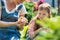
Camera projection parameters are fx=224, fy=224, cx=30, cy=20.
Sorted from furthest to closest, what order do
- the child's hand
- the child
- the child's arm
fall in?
the child's hand
the child's arm
the child

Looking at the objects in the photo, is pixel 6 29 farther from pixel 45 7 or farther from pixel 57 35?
pixel 57 35

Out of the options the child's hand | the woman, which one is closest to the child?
the child's hand

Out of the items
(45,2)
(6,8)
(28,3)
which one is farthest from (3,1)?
(45,2)

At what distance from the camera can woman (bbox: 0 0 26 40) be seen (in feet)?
9.36

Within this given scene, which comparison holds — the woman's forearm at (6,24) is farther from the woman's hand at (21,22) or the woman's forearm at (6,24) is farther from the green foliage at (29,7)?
the green foliage at (29,7)

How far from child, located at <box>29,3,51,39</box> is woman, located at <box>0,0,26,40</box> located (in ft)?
0.82

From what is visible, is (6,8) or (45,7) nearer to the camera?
(45,7)

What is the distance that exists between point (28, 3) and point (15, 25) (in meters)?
0.36

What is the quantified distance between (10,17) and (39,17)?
46 centimetres

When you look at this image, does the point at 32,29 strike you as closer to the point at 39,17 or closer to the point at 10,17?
the point at 39,17

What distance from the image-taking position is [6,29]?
2.90m

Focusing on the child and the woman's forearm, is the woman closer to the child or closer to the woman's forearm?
the woman's forearm

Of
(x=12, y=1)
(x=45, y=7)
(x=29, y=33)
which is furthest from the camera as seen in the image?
(x=12, y=1)

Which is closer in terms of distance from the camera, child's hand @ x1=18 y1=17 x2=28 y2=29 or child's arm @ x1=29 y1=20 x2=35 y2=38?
child's arm @ x1=29 y1=20 x2=35 y2=38
